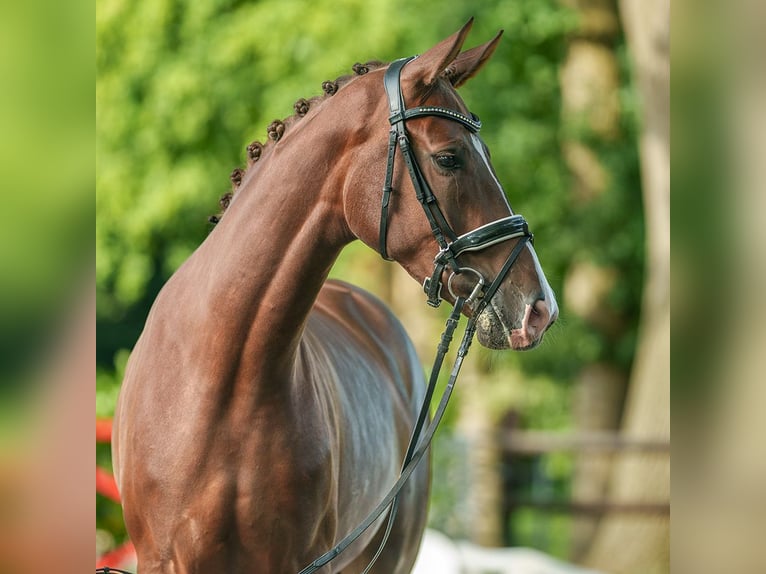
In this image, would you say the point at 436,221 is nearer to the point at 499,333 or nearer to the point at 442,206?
the point at 442,206

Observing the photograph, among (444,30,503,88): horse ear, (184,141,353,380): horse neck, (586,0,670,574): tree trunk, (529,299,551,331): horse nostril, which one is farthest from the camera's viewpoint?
(586,0,670,574): tree trunk

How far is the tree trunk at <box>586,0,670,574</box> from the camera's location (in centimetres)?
859

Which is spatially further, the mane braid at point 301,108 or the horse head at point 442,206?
the mane braid at point 301,108

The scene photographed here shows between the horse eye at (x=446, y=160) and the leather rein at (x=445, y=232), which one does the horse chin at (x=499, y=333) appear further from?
the horse eye at (x=446, y=160)

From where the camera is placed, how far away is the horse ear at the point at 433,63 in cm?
214

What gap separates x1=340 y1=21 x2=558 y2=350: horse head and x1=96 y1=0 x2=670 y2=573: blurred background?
6084 millimetres

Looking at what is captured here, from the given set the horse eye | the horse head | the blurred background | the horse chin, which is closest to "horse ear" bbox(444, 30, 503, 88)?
the horse head

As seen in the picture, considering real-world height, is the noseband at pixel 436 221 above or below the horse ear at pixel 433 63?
below

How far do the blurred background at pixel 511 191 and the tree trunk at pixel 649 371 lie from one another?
2 centimetres

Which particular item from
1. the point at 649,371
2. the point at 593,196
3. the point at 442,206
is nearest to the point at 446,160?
the point at 442,206

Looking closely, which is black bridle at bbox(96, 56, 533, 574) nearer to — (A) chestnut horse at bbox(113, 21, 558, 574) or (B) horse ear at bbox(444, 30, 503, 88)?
(A) chestnut horse at bbox(113, 21, 558, 574)

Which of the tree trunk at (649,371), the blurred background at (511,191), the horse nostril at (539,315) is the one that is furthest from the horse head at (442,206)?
the tree trunk at (649,371)

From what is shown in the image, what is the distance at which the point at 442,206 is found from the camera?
2.19 meters

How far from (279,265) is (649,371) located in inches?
277
